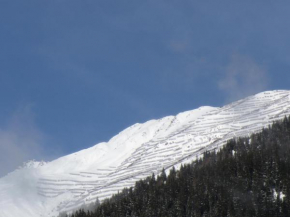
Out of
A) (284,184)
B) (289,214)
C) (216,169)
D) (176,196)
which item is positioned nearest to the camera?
(289,214)

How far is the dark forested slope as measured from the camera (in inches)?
5935

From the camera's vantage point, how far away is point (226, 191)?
163250 mm

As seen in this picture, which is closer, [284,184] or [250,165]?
[284,184]

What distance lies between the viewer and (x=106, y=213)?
178 meters

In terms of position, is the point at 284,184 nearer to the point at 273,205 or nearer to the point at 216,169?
the point at 273,205

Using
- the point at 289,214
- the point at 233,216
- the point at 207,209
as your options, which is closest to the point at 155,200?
the point at 207,209

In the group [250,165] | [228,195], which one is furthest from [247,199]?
[250,165]

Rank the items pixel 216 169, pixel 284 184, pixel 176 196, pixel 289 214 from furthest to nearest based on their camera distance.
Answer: pixel 216 169 < pixel 176 196 < pixel 284 184 < pixel 289 214

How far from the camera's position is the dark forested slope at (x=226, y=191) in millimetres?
150750

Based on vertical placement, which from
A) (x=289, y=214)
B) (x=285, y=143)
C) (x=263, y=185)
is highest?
(x=285, y=143)

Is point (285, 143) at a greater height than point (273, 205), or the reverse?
point (285, 143)

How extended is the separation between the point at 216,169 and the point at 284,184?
32247 mm

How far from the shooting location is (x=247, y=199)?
155 metres

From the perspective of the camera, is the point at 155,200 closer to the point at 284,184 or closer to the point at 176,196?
the point at 176,196
